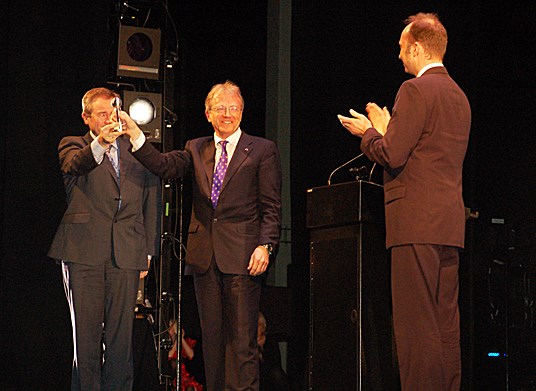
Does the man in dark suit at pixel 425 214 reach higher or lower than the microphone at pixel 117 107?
lower

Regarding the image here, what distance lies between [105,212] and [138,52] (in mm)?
1360

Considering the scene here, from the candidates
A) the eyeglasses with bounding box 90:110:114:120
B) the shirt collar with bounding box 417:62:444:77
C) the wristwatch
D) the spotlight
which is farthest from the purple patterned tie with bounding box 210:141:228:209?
the spotlight

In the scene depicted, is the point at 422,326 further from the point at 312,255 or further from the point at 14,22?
the point at 14,22

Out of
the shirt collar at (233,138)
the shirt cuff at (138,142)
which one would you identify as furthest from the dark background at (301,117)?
the shirt collar at (233,138)

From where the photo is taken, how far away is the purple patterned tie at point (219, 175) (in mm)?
3818

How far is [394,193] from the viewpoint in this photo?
3.36 metres

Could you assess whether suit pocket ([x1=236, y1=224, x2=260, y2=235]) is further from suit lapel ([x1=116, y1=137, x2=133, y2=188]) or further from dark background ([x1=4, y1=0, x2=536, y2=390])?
dark background ([x1=4, y1=0, x2=536, y2=390])

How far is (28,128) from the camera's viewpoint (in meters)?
4.71

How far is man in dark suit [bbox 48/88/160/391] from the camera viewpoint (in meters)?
3.78

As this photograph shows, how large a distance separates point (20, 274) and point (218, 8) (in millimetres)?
2734

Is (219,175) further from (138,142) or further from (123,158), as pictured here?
(123,158)

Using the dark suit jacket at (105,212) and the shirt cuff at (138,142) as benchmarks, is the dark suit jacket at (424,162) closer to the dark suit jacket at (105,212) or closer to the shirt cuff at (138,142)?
the shirt cuff at (138,142)

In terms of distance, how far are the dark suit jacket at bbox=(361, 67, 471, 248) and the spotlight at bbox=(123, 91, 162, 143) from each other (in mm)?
1885

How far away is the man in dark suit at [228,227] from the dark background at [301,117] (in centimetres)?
123
